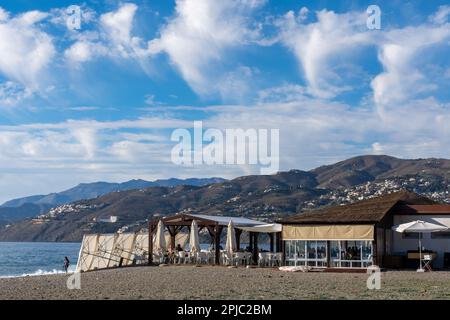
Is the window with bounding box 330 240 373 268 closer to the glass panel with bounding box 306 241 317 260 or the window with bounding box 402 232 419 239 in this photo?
the glass panel with bounding box 306 241 317 260

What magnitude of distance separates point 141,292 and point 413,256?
16.6 metres

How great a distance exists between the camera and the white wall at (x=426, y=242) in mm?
34250

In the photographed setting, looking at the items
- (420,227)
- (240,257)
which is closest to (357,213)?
(420,227)

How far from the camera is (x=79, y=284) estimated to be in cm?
2506

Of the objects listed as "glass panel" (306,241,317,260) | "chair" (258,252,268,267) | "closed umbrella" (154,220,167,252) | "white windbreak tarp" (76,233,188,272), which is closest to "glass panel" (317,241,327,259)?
→ "glass panel" (306,241,317,260)

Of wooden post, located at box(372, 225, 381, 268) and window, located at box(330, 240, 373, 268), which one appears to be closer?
wooden post, located at box(372, 225, 381, 268)

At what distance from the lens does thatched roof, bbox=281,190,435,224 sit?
3216 cm

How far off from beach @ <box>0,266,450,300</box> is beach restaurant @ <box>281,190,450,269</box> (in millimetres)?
2547

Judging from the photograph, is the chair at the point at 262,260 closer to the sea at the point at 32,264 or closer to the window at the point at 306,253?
the window at the point at 306,253

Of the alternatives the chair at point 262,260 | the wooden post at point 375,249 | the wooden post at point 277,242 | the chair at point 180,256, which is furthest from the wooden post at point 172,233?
the wooden post at point 375,249

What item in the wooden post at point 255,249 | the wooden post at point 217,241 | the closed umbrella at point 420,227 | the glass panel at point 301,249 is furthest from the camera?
the wooden post at point 255,249

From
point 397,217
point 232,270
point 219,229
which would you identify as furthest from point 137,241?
point 397,217

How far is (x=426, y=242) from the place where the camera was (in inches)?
1356
